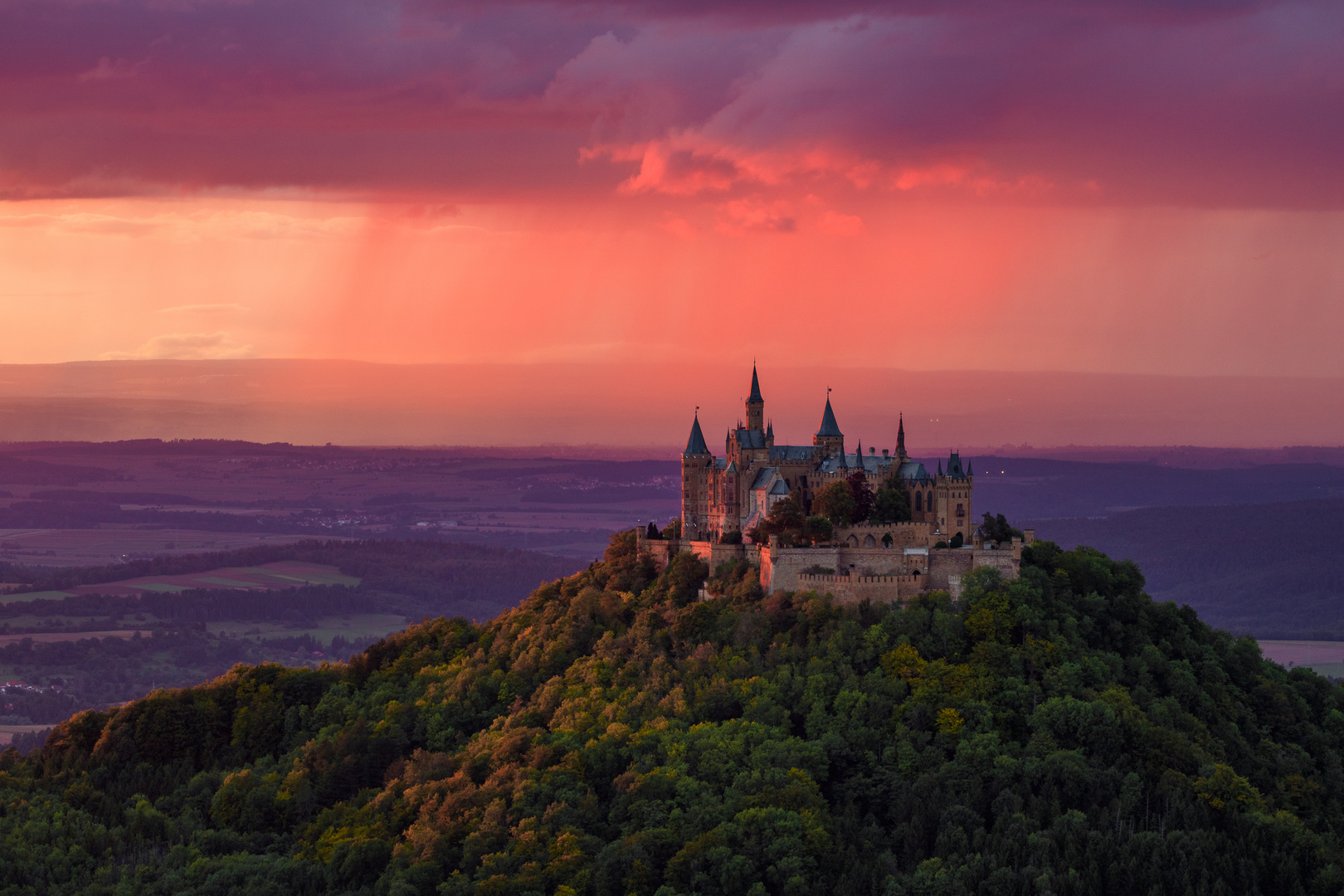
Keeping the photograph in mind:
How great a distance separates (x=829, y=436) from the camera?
108938 mm

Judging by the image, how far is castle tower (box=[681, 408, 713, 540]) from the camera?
354 feet

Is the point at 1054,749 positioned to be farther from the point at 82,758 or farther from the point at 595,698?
the point at 82,758

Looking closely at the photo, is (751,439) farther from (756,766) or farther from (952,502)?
(756,766)

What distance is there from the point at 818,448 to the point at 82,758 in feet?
175

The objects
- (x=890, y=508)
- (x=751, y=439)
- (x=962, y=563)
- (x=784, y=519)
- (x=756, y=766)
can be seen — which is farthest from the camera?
(x=751, y=439)

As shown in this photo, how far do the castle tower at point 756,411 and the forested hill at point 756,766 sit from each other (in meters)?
12.2

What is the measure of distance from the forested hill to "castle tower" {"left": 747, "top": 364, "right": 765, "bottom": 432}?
12183mm

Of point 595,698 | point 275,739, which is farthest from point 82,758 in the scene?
point 595,698

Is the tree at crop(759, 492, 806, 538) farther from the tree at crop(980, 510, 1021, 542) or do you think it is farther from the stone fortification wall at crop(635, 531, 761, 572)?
the tree at crop(980, 510, 1021, 542)

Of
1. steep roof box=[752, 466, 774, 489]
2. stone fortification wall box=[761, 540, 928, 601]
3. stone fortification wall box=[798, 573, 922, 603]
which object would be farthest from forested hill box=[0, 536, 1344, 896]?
steep roof box=[752, 466, 774, 489]

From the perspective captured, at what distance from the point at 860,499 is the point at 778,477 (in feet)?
19.1

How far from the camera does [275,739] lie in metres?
106

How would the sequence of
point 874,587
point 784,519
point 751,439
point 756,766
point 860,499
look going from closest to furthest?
point 756,766, point 874,587, point 784,519, point 860,499, point 751,439

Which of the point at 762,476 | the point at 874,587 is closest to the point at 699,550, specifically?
the point at 762,476
